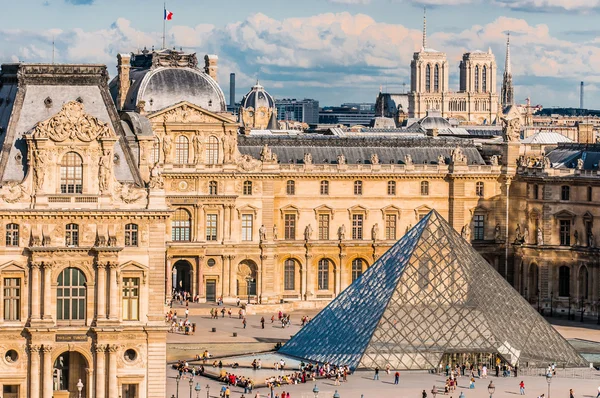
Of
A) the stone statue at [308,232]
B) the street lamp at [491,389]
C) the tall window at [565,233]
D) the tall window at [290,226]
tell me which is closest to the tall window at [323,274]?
the stone statue at [308,232]

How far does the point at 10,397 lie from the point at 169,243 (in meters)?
43.2

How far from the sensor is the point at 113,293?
91000 millimetres

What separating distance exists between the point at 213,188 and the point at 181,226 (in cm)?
335

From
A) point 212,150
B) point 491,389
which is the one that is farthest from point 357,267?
point 491,389

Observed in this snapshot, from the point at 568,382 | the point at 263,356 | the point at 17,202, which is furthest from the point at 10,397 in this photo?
the point at 568,382

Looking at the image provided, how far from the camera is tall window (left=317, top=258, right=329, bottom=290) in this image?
140000mm

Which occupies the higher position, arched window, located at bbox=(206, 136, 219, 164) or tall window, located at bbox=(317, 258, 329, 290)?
arched window, located at bbox=(206, 136, 219, 164)

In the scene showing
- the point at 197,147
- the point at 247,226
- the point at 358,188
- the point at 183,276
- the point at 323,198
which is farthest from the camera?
the point at 358,188

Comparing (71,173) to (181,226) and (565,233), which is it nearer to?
(181,226)

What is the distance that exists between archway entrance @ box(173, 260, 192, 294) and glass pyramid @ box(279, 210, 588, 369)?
24.8 metres

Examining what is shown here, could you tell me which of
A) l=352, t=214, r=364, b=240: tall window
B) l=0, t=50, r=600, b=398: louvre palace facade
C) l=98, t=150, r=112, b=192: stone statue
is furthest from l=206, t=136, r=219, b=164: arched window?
l=98, t=150, r=112, b=192: stone statue

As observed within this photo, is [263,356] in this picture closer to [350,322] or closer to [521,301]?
[350,322]

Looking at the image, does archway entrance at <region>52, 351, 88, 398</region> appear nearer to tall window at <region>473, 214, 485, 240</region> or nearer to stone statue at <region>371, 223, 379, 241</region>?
stone statue at <region>371, 223, 379, 241</region>

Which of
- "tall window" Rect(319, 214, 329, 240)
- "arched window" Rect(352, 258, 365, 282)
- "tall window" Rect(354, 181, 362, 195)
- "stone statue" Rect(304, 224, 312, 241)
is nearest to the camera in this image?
"stone statue" Rect(304, 224, 312, 241)
